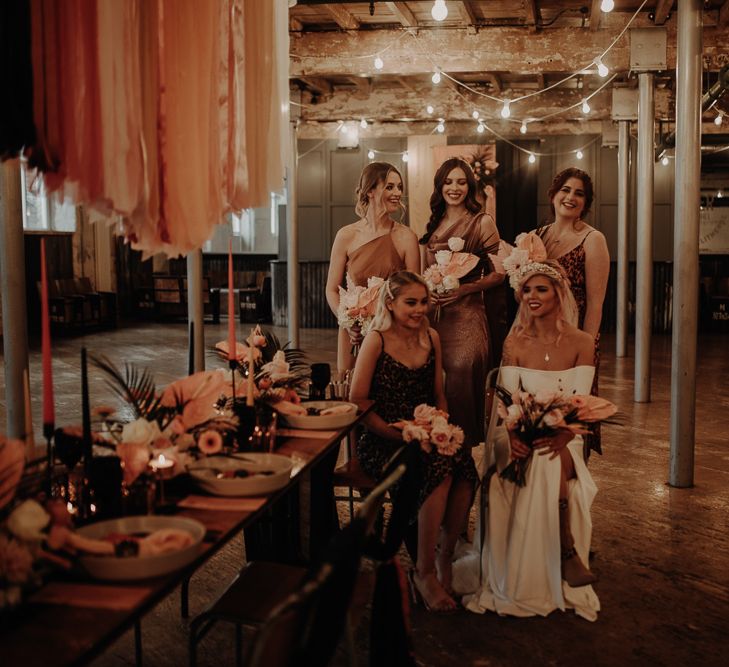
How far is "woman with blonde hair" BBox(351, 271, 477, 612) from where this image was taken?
3.69m

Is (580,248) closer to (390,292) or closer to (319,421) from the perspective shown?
(390,292)

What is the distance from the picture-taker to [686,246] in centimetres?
548

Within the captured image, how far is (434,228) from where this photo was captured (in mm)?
5168

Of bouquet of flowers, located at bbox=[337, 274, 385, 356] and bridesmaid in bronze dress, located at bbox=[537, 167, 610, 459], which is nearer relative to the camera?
bouquet of flowers, located at bbox=[337, 274, 385, 356]

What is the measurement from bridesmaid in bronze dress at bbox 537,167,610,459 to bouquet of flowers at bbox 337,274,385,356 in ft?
3.29

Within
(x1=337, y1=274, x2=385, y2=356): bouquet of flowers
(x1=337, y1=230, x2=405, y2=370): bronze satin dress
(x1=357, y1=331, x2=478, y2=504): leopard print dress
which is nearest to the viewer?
(x1=357, y1=331, x2=478, y2=504): leopard print dress

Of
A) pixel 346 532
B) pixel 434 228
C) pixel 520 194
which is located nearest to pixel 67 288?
pixel 520 194

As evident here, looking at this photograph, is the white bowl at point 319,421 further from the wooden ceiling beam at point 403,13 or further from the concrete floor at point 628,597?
the wooden ceiling beam at point 403,13

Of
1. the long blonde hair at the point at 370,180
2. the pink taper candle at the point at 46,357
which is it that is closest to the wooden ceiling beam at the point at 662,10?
the long blonde hair at the point at 370,180

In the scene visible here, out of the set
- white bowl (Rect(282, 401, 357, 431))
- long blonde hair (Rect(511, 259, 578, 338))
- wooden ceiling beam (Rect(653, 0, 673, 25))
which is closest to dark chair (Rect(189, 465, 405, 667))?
white bowl (Rect(282, 401, 357, 431))

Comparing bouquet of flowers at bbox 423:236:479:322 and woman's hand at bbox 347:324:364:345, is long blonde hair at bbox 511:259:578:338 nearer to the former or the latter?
bouquet of flowers at bbox 423:236:479:322

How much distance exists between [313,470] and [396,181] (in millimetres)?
2038

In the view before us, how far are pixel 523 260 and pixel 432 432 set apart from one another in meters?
1.30

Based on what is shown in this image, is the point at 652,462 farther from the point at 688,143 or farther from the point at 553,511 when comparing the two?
the point at 553,511
